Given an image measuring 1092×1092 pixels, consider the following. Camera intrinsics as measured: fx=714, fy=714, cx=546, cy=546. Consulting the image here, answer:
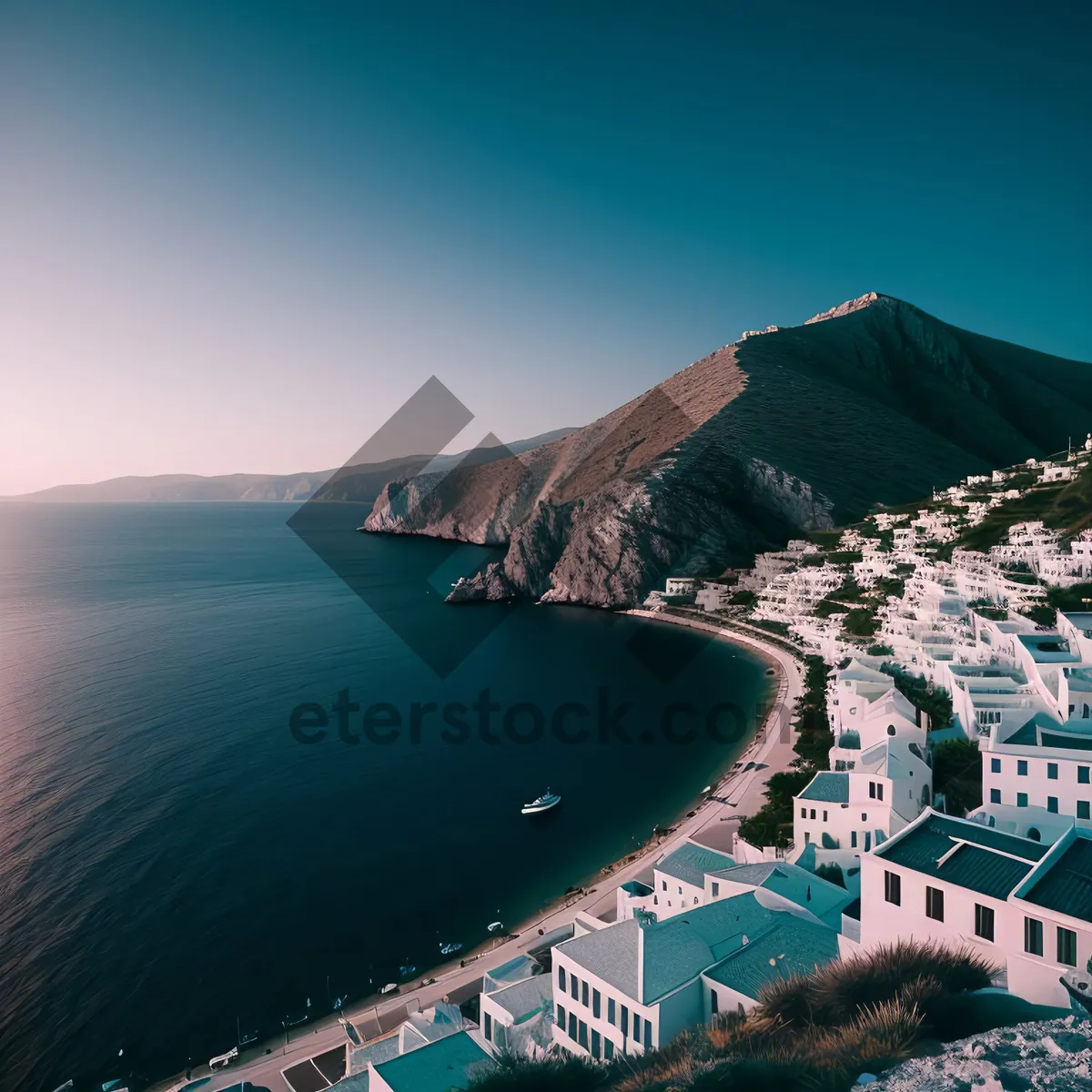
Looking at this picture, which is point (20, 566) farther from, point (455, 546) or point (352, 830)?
point (352, 830)

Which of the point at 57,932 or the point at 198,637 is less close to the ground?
the point at 198,637

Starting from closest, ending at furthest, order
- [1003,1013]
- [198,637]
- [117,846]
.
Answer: [1003,1013]
[117,846]
[198,637]

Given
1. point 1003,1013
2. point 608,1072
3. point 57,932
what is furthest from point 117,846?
point 1003,1013

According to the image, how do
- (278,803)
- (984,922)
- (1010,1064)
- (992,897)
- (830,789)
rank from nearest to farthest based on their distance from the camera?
(1010,1064) → (992,897) → (984,922) → (830,789) → (278,803)

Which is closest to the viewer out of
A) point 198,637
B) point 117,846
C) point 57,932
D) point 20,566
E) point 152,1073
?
point 152,1073

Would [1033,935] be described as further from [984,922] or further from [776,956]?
[776,956]

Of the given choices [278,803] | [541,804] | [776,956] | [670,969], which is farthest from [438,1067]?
[278,803]
